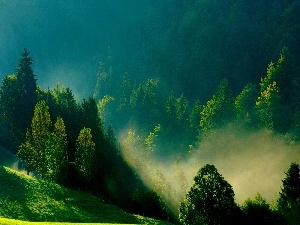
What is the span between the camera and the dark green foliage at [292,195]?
7206 centimetres

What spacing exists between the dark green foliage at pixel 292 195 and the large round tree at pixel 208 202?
976cm

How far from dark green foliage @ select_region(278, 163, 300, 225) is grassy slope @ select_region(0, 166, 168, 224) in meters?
21.6

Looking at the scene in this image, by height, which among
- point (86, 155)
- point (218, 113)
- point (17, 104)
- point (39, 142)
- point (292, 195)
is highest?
point (218, 113)

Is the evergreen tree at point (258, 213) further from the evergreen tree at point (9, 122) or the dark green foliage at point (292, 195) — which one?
the evergreen tree at point (9, 122)

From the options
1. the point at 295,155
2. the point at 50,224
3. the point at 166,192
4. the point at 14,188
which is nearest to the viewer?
the point at 50,224

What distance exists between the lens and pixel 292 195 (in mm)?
72438

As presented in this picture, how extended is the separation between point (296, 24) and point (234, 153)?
78.9 meters

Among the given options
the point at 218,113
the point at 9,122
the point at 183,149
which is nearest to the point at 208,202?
the point at 9,122

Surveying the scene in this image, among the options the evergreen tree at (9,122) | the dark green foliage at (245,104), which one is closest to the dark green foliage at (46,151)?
the evergreen tree at (9,122)

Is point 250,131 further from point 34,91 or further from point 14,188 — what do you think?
point 14,188

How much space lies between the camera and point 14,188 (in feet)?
223

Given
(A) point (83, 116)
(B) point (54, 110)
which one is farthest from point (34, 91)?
(A) point (83, 116)

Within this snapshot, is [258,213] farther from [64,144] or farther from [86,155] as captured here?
[64,144]

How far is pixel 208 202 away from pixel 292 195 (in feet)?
48.7
